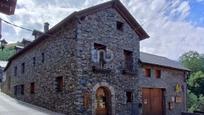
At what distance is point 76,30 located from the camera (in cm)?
1945

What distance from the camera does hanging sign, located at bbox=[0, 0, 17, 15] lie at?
6.16 metres

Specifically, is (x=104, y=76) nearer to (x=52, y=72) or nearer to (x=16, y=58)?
(x=52, y=72)

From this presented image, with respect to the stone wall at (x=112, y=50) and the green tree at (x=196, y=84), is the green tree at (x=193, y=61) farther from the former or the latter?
the stone wall at (x=112, y=50)

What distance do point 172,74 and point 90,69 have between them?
35.4 ft

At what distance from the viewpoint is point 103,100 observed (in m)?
21.2

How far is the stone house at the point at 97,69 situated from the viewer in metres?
19.5

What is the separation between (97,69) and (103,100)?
2513 mm

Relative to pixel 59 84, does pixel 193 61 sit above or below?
above

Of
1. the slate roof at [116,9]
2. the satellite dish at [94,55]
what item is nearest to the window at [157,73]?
the slate roof at [116,9]

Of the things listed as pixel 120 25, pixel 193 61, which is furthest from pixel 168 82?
pixel 193 61

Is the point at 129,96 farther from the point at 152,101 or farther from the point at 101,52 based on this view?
the point at 101,52

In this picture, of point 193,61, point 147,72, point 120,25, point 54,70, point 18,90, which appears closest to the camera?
point 54,70

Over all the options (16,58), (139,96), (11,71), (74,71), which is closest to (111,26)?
(74,71)

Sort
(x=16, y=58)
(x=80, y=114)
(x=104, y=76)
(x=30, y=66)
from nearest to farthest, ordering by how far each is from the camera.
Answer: (x=80, y=114) < (x=104, y=76) < (x=30, y=66) < (x=16, y=58)
